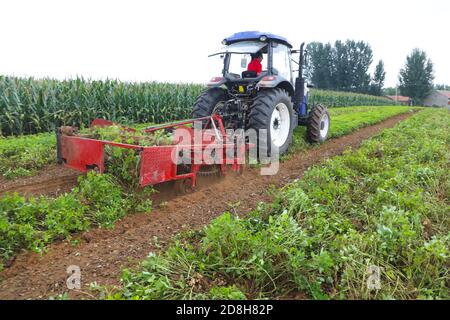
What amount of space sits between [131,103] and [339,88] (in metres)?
62.4

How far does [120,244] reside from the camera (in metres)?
3.19

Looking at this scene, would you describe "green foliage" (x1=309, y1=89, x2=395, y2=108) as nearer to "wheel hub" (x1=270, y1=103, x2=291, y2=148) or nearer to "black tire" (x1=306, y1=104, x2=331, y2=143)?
"black tire" (x1=306, y1=104, x2=331, y2=143)

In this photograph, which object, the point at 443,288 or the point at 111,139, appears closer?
the point at 443,288

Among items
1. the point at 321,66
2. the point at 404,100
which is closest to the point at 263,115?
the point at 321,66

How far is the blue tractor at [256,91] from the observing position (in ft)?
19.4

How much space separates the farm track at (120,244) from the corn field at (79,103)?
19.1 ft

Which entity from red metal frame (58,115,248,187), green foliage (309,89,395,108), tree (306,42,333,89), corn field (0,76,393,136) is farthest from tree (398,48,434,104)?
red metal frame (58,115,248,187)

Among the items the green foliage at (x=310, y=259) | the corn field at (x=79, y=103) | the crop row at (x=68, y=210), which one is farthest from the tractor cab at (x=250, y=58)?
the corn field at (x=79, y=103)

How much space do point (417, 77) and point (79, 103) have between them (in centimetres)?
7092

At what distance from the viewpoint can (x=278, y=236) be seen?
8.95 ft

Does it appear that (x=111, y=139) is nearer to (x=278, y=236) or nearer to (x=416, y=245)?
(x=278, y=236)

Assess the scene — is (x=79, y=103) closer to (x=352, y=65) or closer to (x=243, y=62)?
(x=243, y=62)

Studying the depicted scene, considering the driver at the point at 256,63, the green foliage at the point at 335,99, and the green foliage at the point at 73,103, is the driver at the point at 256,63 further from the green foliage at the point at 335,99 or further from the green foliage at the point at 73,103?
the green foliage at the point at 335,99
